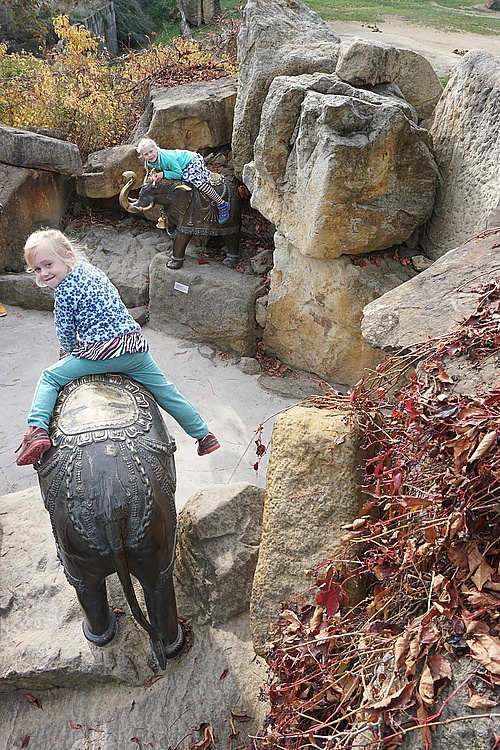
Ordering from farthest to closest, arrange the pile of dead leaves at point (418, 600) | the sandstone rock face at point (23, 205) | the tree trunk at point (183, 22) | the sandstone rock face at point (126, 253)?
the tree trunk at point (183, 22), the sandstone rock face at point (126, 253), the sandstone rock face at point (23, 205), the pile of dead leaves at point (418, 600)

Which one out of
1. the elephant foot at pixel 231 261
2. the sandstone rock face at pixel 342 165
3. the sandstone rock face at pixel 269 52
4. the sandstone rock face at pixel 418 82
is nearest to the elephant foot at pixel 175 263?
the elephant foot at pixel 231 261

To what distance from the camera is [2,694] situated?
278 centimetres

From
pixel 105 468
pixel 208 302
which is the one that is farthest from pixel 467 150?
pixel 105 468

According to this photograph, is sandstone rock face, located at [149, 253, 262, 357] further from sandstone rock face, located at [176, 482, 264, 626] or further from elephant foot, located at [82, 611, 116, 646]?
elephant foot, located at [82, 611, 116, 646]

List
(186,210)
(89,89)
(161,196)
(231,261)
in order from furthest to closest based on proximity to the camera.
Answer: (89,89) → (231,261) → (186,210) → (161,196)

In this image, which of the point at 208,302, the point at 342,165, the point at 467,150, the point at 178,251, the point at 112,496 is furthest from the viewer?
the point at 178,251

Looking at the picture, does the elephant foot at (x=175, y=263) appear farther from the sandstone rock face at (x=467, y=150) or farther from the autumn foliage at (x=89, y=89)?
the sandstone rock face at (x=467, y=150)

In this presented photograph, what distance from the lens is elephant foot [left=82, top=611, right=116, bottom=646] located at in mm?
2807

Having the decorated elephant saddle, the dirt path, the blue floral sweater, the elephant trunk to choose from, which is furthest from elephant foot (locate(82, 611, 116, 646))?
the dirt path

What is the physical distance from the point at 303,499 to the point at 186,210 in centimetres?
439

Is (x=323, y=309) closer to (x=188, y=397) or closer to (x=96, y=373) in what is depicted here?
(x=188, y=397)

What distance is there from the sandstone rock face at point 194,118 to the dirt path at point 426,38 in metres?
3.24

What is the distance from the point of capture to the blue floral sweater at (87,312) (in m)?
2.76

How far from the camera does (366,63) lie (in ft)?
16.1
